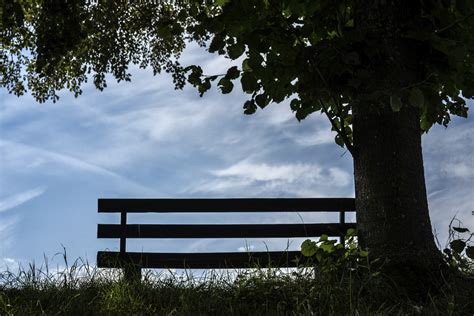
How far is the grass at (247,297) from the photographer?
5496 mm

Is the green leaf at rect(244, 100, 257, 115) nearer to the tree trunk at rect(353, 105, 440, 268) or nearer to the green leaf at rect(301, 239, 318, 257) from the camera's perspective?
the tree trunk at rect(353, 105, 440, 268)

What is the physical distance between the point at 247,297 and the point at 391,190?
2130mm

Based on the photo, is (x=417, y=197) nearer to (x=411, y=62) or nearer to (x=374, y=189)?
(x=374, y=189)

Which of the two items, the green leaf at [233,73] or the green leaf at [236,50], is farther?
the green leaf at [233,73]

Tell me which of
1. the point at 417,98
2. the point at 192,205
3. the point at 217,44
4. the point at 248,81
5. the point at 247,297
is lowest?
the point at 247,297

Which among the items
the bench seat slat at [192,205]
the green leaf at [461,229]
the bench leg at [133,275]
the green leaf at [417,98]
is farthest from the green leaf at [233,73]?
the bench seat slat at [192,205]

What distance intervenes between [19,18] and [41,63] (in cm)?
174

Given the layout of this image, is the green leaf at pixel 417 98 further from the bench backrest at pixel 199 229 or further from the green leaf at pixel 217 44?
the bench backrest at pixel 199 229

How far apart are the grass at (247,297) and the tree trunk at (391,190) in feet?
1.35

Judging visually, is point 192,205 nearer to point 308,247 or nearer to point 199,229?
point 199,229

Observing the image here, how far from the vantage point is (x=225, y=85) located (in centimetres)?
660

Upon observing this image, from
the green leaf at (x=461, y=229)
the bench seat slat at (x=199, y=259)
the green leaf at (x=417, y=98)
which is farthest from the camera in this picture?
the bench seat slat at (x=199, y=259)

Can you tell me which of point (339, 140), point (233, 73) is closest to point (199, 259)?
point (339, 140)

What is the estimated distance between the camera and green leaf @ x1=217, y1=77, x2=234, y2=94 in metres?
6.58
